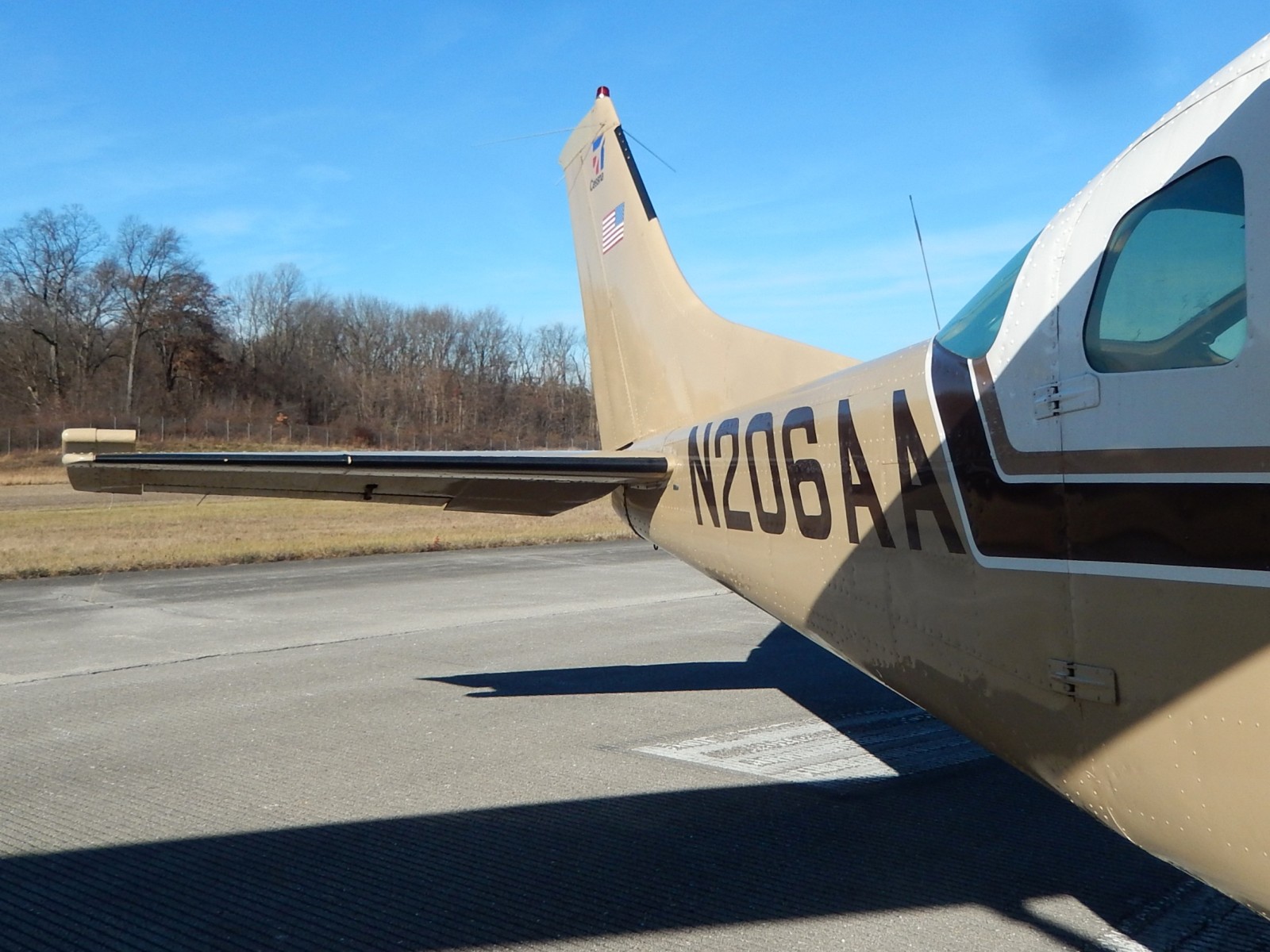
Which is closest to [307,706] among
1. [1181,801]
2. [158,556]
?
[1181,801]

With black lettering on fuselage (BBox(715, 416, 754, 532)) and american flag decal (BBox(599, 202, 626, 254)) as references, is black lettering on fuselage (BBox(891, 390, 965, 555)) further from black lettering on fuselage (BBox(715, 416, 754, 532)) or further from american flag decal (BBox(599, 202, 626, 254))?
american flag decal (BBox(599, 202, 626, 254))

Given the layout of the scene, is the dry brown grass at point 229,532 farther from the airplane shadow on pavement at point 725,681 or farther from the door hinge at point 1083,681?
the door hinge at point 1083,681

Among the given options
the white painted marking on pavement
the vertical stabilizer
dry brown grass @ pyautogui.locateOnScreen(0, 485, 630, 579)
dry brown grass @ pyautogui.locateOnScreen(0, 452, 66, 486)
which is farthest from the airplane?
dry brown grass @ pyautogui.locateOnScreen(0, 452, 66, 486)

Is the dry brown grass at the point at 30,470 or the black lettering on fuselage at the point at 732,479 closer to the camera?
the black lettering on fuselage at the point at 732,479

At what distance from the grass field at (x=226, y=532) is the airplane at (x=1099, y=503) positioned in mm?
7868

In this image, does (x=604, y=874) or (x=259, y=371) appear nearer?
(x=604, y=874)

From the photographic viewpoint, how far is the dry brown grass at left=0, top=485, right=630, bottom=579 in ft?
49.1

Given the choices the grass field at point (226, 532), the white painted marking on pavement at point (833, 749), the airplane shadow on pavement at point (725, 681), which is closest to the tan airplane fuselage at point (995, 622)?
the white painted marking on pavement at point (833, 749)

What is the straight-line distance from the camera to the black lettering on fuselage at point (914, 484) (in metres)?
3.27

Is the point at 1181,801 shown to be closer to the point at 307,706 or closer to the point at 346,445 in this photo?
the point at 307,706

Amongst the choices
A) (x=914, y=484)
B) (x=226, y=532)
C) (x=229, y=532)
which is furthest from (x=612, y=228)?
(x=226, y=532)

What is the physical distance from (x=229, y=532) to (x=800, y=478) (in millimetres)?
17425

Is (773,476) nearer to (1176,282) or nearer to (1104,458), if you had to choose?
(1104,458)

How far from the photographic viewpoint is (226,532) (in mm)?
19906
